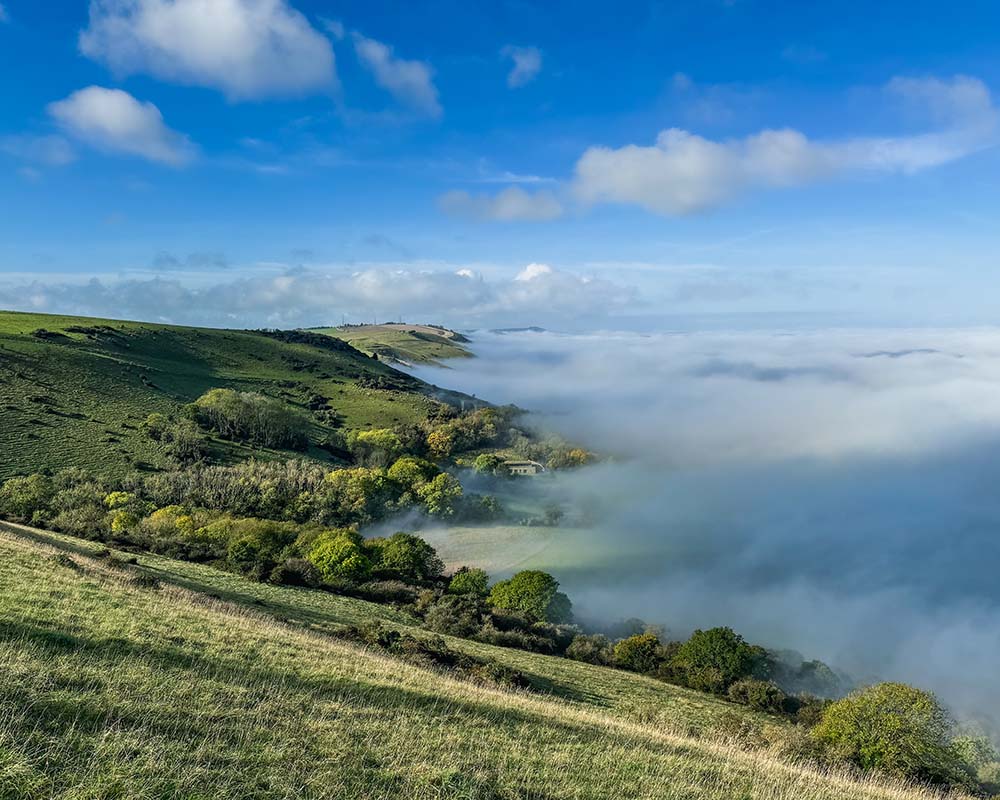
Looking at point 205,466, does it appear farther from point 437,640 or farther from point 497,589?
point 437,640

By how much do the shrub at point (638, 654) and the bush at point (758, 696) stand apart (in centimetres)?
633

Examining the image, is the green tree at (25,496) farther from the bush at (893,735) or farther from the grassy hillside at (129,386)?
the bush at (893,735)

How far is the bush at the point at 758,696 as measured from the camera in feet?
135

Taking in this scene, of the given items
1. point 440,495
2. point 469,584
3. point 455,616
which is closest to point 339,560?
point 469,584

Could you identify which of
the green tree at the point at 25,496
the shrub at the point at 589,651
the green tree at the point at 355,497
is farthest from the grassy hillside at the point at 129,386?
the shrub at the point at 589,651

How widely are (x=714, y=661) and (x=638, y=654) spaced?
5.89 metres

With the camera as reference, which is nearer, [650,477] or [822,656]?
[822,656]

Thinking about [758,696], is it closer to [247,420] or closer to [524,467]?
[247,420]

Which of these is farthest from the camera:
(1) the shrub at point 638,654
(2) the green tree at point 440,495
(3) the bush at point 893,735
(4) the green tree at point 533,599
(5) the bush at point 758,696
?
(2) the green tree at point 440,495

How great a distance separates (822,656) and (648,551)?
32.0 metres

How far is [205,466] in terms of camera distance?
9194 cm

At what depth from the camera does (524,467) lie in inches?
5600

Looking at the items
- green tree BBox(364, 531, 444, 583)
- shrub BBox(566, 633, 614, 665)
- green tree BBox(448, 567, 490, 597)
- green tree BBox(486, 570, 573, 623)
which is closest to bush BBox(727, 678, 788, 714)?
shrub BBox(566, 633, 614, 665)

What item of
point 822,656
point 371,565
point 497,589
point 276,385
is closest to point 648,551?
point 822,656
